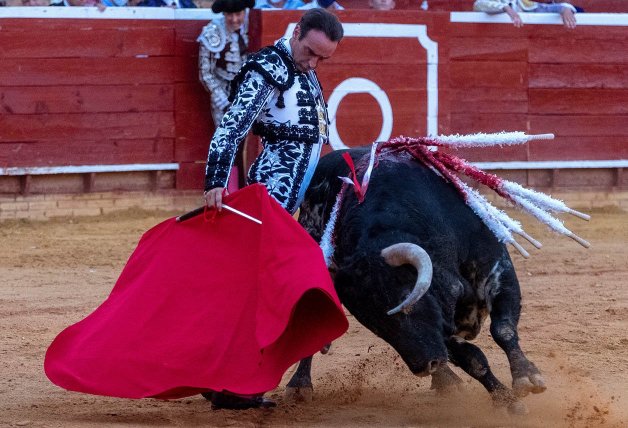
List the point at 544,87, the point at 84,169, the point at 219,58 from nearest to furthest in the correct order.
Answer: the point at 84,169
the point at 219,58
the point at 544,87

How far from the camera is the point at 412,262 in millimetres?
3193

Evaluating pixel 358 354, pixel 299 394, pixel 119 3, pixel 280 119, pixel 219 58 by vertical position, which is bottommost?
pixel 358 354

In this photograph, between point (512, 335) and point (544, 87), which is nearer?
point (512, 335)

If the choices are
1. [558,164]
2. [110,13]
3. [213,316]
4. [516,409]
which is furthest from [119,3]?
[516,409]

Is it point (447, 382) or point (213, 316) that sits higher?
point (213, 316)

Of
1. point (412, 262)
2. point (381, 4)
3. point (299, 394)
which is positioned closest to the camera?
point (412, 262)

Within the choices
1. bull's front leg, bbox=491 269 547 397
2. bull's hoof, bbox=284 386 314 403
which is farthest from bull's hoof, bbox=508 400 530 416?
bull's hoof, bbox=284 386 314 403

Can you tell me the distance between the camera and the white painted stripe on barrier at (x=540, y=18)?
7.90 metres

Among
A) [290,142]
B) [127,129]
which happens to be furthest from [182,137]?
[290,142]

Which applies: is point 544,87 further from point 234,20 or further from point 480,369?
point 480,369

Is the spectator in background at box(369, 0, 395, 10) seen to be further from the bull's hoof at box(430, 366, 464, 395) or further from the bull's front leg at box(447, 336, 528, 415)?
the bull's front leg at box(447, 336, 528, 415)

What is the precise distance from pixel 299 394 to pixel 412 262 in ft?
2.77

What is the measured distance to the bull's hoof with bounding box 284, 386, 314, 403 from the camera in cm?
381

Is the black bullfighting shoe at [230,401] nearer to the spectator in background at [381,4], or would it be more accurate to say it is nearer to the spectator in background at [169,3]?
the spectator in background at [169,3]
